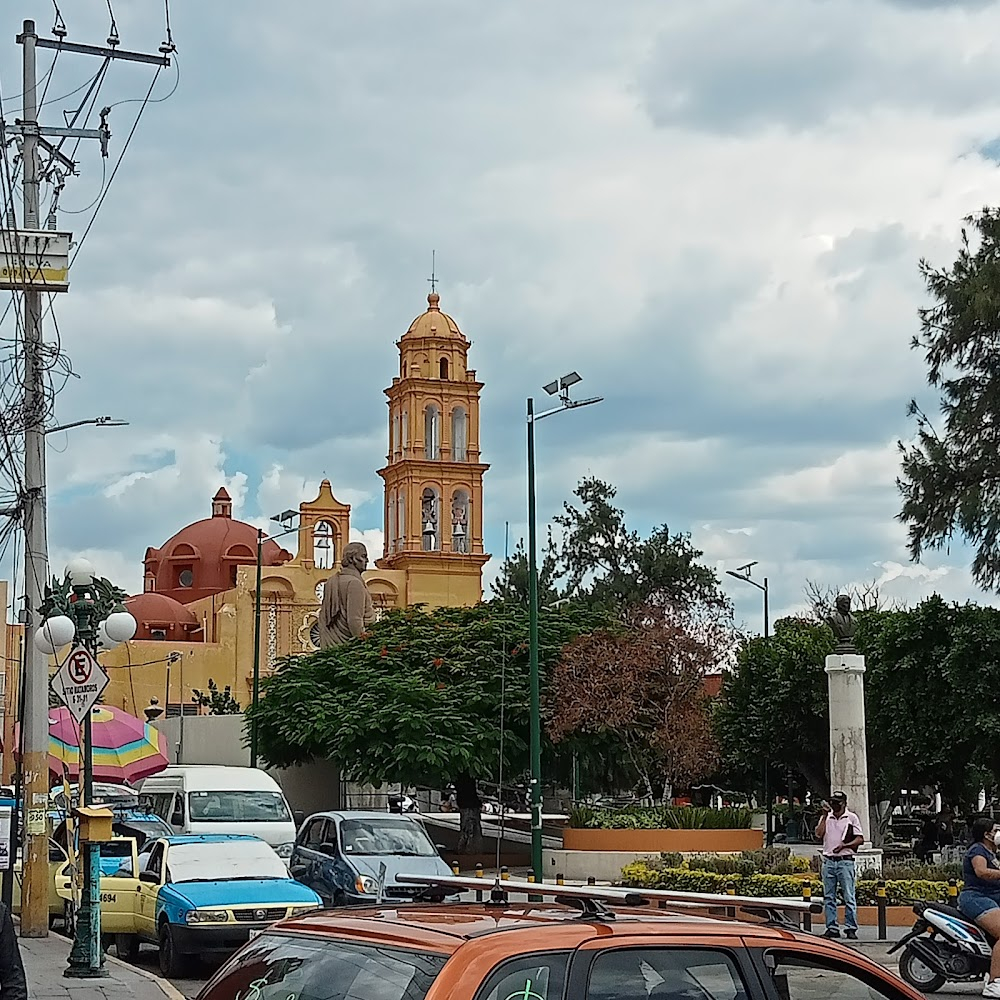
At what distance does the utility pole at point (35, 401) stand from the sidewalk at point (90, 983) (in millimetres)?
1685

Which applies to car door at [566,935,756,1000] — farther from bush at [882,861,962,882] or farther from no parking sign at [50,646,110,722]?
bush at [882,861,962,882]

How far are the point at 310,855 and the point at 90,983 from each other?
704 cm

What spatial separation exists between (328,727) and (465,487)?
3950 centimetres

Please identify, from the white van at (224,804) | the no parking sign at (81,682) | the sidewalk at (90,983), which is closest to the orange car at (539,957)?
the sidewalk at (90,983)

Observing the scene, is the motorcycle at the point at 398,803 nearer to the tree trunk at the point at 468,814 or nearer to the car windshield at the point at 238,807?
the tree trunk at the point at 468,814

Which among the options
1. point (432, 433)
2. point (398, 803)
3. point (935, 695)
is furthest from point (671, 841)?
point (432, 433)

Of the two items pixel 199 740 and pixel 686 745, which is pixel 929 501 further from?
pixel 199 740

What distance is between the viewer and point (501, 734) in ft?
109

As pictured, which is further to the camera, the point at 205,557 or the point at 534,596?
the point at 205,557

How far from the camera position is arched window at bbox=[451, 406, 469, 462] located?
7412 centimetres

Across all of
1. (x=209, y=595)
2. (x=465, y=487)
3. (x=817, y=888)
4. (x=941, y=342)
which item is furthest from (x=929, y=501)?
(x=209, y=595)

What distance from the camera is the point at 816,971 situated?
5.25 metres

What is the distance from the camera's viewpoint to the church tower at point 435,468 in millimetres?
72625

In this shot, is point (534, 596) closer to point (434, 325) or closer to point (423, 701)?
point (423, 701)
